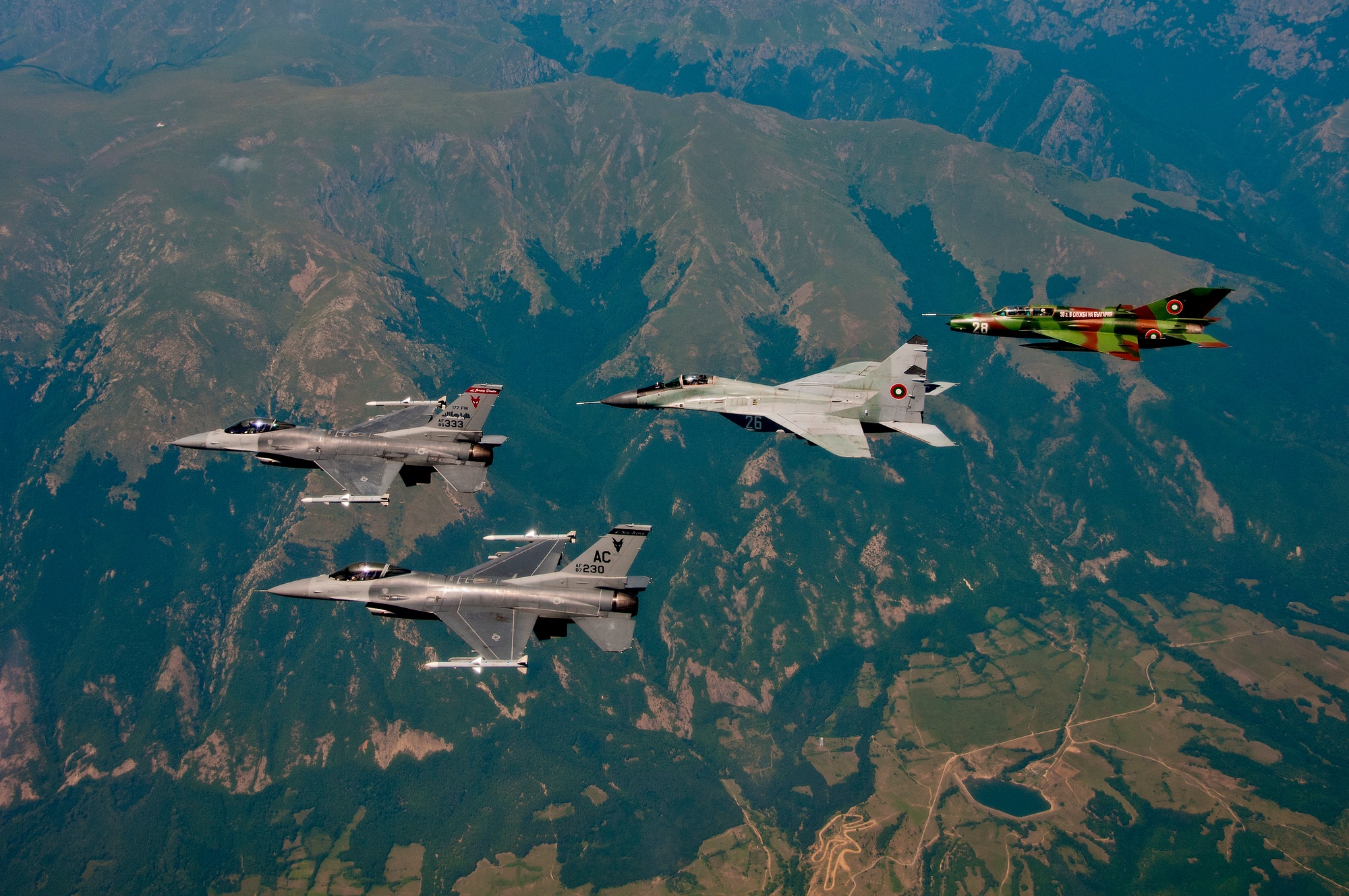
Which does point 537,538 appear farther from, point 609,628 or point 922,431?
point 922,431

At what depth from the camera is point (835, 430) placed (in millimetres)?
74938

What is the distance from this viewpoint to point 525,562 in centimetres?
6738

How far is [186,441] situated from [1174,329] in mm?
88997

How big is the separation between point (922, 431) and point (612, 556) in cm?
3178

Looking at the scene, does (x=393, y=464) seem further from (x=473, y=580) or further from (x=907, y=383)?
(x=907, y=383)

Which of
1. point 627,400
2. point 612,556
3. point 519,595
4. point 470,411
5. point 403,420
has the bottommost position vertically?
point 403,420

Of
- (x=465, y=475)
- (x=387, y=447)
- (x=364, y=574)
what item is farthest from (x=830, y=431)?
(x=364, y=574)

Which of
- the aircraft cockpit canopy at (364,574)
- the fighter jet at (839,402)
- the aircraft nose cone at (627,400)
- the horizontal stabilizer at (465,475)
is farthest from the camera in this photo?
the aircraft nose cone at (627,400)

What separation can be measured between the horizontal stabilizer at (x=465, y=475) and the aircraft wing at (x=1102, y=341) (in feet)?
175

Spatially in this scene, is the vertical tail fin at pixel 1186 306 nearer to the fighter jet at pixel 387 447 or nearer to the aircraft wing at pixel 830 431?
the aircraft wing at pixel 830 431

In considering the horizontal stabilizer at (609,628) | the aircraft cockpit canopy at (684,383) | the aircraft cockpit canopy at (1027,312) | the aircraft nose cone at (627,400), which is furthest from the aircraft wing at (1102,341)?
the horizontal stabilizer at (609,628)

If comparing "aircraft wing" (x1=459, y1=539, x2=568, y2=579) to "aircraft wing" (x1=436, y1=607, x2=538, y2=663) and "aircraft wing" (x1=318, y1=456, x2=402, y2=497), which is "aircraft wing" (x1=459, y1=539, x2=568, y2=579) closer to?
"aircraft wing" (x1=436, y1=607, x2=538, y2=663)

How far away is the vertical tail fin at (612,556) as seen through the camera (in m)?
64.2

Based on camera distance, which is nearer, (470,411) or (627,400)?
(470,411)
